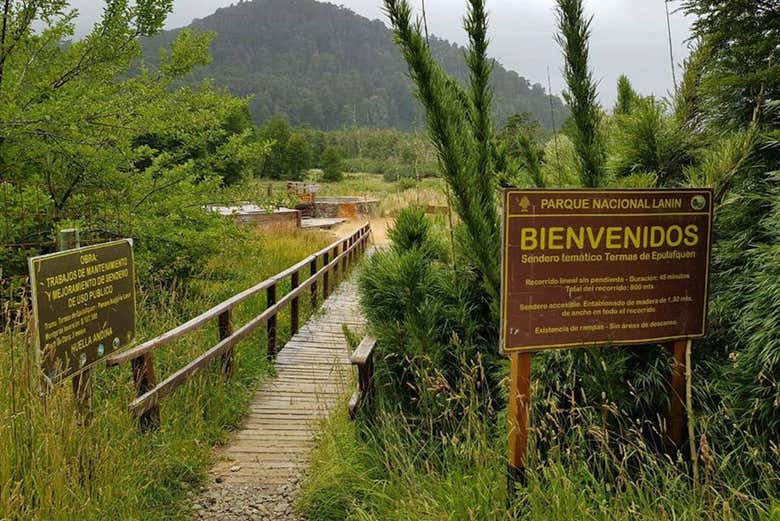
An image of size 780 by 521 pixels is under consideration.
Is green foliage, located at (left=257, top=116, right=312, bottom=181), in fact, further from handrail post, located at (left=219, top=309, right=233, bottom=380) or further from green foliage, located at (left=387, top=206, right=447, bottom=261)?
green foliage, located at (left=387, top=206, right=447, bottom=261)

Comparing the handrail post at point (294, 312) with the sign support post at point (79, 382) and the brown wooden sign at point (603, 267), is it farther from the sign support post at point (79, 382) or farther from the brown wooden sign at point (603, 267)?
the brown wooden sign at point (603, 267)

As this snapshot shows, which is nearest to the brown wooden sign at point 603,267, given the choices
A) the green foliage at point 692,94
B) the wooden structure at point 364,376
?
the green foliage at point 692,94

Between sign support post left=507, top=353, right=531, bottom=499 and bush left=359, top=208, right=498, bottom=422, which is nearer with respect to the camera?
sign support post left=507, top=353, right=531, bottom=499

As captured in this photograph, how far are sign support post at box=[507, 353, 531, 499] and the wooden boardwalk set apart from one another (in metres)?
1.76

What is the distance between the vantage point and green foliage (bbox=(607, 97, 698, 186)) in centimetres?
301

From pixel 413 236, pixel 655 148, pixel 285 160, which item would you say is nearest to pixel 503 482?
pixel 655 148

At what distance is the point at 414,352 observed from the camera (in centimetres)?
341

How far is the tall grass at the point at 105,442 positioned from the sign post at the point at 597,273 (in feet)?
5.84

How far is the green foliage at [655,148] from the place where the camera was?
9.87 ft

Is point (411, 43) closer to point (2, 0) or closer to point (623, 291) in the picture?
point (623, 291)

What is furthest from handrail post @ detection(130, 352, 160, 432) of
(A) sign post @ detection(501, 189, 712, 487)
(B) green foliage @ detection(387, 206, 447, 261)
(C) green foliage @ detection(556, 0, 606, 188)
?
(C) green foliage @ detection(556, 0, 606, 188)

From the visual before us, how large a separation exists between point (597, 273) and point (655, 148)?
104 cm

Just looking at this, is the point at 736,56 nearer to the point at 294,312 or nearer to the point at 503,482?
the point at 503,482

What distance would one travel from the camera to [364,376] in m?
3.64
